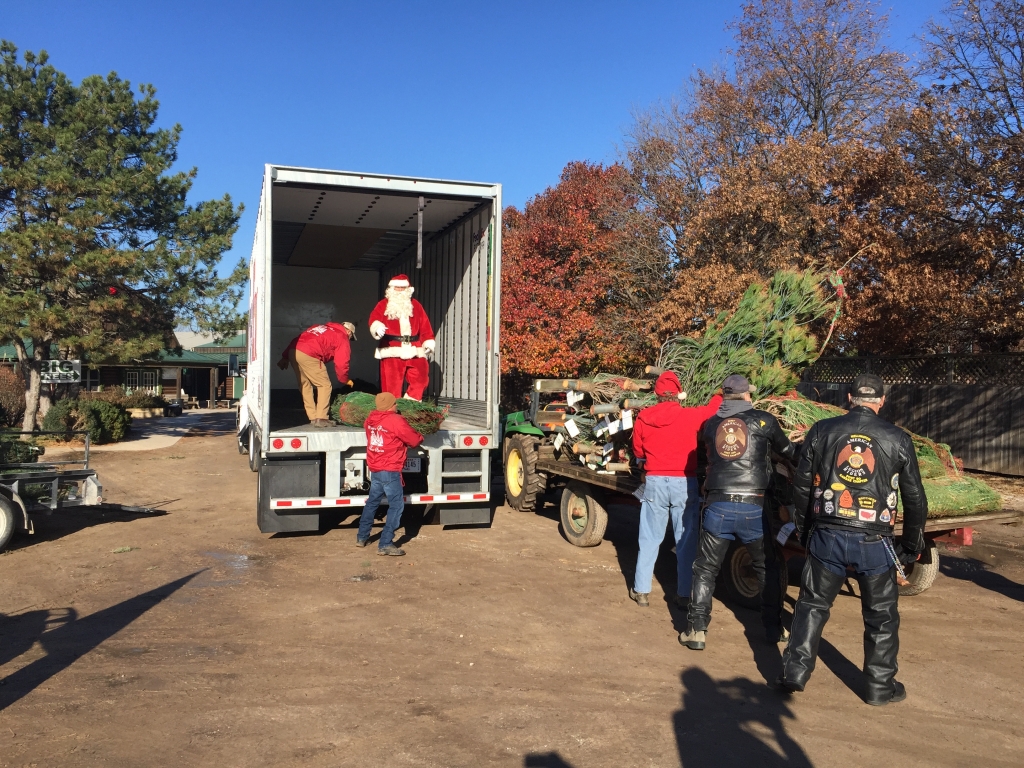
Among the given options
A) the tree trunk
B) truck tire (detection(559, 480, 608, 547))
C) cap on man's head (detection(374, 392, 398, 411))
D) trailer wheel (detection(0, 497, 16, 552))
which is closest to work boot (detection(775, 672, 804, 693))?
truck tire (detection(559, 480, 608, 547))

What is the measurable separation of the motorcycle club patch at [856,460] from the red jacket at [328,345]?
5931mm

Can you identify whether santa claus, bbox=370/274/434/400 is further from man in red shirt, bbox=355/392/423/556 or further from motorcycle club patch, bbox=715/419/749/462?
motorcycle club patch, bbox=715/419/749/462

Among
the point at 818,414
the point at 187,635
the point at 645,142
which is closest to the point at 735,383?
the point at 818,414

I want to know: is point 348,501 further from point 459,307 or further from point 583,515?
point 459,307

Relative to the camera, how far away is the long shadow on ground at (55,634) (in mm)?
4703

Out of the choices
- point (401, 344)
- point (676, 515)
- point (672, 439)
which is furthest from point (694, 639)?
point (401, 344)

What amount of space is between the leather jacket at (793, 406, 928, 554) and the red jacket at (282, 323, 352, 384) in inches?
231

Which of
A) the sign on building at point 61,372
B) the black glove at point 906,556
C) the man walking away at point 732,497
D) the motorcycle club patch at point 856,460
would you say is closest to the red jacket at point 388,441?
the man walking away at point 732,497

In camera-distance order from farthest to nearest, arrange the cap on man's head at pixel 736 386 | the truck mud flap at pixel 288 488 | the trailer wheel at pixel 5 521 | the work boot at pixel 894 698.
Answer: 1. the truck mud flap at pixel 288 488
2. the trailer wheel at pixel 5 521
3. the cap on man's head at pixel 736 386
4. the work boot at pixel 894 698

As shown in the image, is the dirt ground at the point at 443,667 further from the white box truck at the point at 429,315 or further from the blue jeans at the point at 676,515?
the white box truck at the point at 429,315

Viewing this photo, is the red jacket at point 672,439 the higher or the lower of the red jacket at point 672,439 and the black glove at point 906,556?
the higher

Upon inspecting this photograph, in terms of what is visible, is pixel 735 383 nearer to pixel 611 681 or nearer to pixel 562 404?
pixel 611 681

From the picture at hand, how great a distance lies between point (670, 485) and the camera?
20.7 ft

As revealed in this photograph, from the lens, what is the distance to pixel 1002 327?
41.5ft
